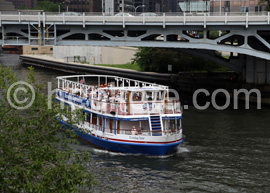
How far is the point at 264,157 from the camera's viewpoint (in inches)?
1420

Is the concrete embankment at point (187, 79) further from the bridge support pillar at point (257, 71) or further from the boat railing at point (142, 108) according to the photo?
the boat railing at point (142, 108)

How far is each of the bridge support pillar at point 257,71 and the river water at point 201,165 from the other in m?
14.4

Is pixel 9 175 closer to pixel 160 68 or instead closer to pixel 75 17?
pixel 75 17

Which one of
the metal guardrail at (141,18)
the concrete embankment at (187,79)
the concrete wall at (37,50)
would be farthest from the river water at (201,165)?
the concrete wall at (37,50)

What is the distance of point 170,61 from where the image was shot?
257 ft

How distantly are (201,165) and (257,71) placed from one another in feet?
93.1

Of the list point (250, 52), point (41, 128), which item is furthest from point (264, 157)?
point (41, 128)

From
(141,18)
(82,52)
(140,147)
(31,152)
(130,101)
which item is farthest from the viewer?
(82,52)

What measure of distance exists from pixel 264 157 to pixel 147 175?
27.9ft

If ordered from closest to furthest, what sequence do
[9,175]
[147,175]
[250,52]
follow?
[9,175], [147,175], [250,52]

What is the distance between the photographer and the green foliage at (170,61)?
249 ft

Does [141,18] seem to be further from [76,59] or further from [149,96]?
[76,59]

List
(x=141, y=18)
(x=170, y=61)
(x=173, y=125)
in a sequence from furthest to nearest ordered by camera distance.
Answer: (x=170, y=61), (x=141, y=18), (x=173, y=125)

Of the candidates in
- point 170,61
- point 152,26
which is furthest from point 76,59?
point 152,26
